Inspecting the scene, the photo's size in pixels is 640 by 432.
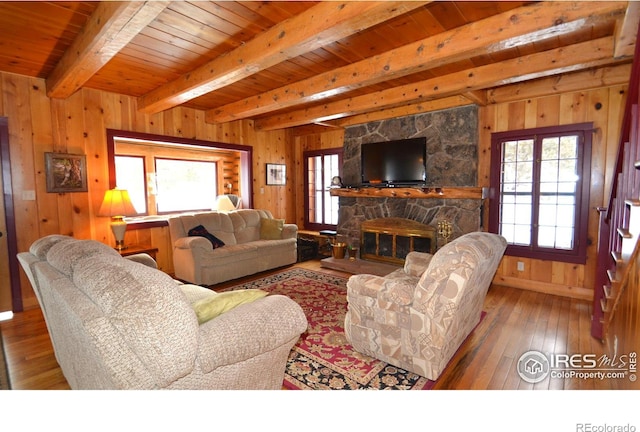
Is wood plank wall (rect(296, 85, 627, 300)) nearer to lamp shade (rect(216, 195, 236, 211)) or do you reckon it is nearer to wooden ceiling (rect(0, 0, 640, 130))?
wooden ceiling (rect(0, 0, 640, 130))

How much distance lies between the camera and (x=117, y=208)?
3781mm

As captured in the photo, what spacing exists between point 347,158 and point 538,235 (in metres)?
3.06

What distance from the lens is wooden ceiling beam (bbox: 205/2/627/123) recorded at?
79.5 inches

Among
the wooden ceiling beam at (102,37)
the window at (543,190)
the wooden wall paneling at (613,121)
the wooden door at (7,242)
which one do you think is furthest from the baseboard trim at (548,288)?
the wooden door at (7,242)

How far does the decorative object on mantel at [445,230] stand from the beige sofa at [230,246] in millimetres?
2298

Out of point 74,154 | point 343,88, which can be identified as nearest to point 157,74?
point 74,154

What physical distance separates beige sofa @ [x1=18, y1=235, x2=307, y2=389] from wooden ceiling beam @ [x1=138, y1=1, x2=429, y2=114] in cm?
177

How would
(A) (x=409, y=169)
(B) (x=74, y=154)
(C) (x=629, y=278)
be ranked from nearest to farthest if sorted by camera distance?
1. (C) (x=629, y=278)
2. (B) (x=74, y=154)
3. (A) (x=409, y=169)

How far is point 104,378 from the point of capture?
124 centimetres

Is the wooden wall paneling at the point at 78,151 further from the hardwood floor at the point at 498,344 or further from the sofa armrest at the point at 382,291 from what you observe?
the sofa armrest at the point at 382,291

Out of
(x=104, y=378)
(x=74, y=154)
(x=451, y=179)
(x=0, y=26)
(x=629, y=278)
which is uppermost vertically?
(x=0, y=26)

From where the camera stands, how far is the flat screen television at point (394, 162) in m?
4.56
